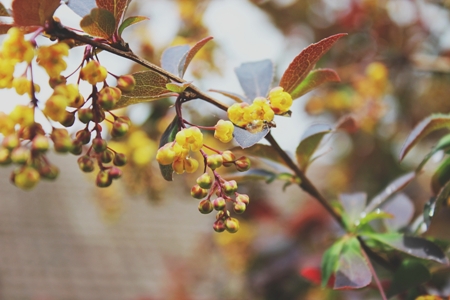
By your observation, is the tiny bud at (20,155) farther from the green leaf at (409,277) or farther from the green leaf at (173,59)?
the green leaf at (409,277)

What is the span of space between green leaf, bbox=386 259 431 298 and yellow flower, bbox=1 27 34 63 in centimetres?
72

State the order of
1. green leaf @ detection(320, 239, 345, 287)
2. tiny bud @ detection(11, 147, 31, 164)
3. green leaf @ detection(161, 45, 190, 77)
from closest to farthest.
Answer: tiny bud @ detection(11, 147, 31, 164)
green leaf @ detection(161, 45, 190, 77)
green leaf @ detection(320, 239, 345, 287)

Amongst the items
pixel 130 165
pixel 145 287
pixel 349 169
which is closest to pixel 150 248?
pixel 145 287

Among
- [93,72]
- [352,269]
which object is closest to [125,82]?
[93,72]

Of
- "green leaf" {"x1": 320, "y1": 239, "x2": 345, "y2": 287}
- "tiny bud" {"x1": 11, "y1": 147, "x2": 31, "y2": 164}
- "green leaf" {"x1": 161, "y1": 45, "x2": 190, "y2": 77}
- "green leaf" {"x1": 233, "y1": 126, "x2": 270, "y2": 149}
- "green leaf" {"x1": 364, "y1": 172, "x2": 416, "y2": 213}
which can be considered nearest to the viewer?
"tiny bud" {"x1": 11, "y1": 147, "x2": 31, "y2": 164}

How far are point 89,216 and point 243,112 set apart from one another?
15.9ft

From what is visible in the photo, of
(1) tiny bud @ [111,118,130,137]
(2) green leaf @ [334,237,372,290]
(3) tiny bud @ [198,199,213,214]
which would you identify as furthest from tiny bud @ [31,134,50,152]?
(2) green leaf @ [334,237,372,290]

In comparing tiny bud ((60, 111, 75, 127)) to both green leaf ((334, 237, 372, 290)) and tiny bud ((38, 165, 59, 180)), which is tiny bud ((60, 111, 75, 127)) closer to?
tiny bud ((38, 165, 59, 180))

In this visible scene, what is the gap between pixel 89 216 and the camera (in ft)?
17.0

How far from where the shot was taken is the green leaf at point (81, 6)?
0.65 m

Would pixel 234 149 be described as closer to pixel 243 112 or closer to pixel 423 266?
pixel 243 112

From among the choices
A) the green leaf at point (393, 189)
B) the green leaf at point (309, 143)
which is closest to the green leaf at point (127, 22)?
the green leaf at point (309, 143)

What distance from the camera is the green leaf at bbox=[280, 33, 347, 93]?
0.71 meters

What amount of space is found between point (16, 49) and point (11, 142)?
0.38 ft
